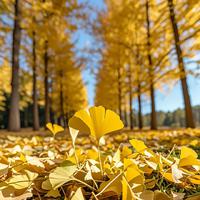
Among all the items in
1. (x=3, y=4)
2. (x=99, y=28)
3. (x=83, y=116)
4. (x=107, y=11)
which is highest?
(x=107, y=11)

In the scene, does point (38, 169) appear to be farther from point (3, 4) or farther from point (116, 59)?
point (116, 59)

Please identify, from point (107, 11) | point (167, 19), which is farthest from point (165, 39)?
point (107, 11)

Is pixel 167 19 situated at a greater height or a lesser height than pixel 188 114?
greater

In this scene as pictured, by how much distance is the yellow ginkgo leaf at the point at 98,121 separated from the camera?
2.22ft

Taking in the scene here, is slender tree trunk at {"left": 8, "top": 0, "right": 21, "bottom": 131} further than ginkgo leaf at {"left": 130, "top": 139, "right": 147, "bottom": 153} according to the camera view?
Yes

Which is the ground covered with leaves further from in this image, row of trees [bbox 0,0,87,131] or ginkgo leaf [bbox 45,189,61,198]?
row of trees [bbox 0,0,87,131]

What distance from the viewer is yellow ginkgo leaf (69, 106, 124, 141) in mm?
675

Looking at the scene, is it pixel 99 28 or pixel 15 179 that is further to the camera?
pixel 99 28

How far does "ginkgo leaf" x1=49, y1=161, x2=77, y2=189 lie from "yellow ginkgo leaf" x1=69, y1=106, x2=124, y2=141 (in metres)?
0.10

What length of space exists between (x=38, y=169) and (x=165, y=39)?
1008 cm

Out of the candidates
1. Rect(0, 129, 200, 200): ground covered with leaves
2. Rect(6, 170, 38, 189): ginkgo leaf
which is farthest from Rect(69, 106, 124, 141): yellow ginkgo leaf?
Rect(6, 170, 38, 189): ginkgo leaf

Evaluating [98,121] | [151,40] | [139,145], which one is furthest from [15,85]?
[98,121]

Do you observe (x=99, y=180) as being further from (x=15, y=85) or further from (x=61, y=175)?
(x=15, y=85)

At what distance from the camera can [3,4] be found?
697 cm
